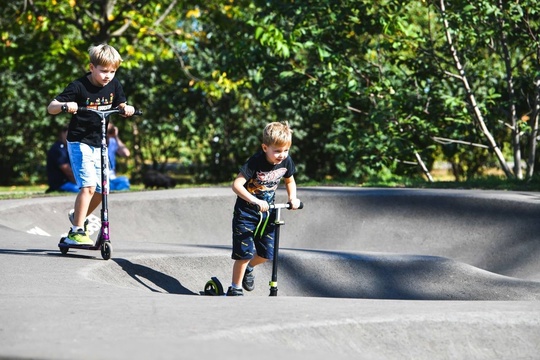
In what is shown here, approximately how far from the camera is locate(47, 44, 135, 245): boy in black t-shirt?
6.54 m

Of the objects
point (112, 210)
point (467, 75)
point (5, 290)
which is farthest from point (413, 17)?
point (5, 290)

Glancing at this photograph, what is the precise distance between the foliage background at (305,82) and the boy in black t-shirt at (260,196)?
18.8 ft

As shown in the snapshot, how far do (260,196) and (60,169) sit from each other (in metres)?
7.46

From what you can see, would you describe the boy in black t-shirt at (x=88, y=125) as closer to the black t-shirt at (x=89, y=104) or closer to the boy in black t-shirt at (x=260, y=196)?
the black t-shirt at (x=89, y=104)

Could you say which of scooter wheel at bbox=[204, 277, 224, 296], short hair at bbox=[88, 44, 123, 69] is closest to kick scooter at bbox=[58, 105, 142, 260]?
short hair at bbox=[88, 44, 123, 69]

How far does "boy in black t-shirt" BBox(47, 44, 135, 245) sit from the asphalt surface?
1.30 ft

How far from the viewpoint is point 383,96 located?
43.5 feet

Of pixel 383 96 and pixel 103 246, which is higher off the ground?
pixel 383 96

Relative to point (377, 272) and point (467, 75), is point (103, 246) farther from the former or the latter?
point (467, 75)

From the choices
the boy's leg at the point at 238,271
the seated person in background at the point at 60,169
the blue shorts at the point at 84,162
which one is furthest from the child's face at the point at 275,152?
the seated person in background at the point at 60,169

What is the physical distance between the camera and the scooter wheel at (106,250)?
653 cm

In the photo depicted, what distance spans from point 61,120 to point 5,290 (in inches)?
678

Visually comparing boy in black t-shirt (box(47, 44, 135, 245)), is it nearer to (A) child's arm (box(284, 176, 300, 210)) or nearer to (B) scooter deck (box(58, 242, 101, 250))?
(B) scooter deck (box(58, 242, 101, 250))

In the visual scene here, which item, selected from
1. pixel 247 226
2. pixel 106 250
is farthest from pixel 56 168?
pixel 247 226
